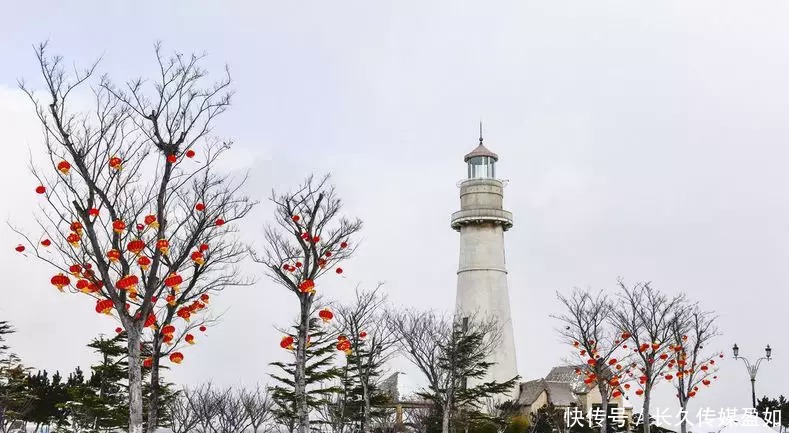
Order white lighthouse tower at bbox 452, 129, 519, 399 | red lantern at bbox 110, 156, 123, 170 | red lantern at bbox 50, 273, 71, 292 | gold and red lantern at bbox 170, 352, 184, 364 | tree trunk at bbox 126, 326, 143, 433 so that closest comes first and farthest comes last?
red lantern at bbox 50, 273, 71, 292
red lantern at bbox 110, 156, 123, 170
tree trunk at bbox 126, 326, 143, 433
gold and red lantern at bbox 170, 352, 184, 364
white lighthouse tower at bbox 452, 129, 519, 399

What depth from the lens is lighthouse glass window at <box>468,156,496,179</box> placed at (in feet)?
153

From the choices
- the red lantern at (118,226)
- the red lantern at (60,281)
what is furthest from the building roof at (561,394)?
the red lantern at (60,281)

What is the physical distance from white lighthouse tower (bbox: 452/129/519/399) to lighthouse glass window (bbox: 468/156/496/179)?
2.21 feet

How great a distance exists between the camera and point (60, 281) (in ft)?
44.2

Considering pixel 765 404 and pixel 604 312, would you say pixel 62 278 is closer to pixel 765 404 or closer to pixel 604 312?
pixel 604 312

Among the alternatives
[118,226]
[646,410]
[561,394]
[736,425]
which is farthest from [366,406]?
[118,226]

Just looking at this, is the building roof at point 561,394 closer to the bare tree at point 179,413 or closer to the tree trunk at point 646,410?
the tree trunk at point 646,410

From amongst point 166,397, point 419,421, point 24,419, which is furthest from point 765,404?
point 24,419

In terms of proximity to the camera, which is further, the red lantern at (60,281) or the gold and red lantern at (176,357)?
the gold and red lantern at (176,357)

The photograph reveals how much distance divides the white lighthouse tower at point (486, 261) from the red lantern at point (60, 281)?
31.8 metres

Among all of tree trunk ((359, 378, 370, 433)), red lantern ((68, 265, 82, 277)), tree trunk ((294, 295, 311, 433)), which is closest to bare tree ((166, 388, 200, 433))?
tree trunk ((359, 378, 370, 433))

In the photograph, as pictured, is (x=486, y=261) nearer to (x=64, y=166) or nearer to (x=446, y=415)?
(x=446, y=415)

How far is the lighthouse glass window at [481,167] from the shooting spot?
46.6 m

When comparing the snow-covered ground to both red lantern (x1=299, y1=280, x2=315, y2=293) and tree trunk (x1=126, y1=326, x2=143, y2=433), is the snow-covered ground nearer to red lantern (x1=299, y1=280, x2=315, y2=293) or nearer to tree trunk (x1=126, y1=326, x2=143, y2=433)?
red lantern (x1=299, y1=280, x2=315, y2=293)
